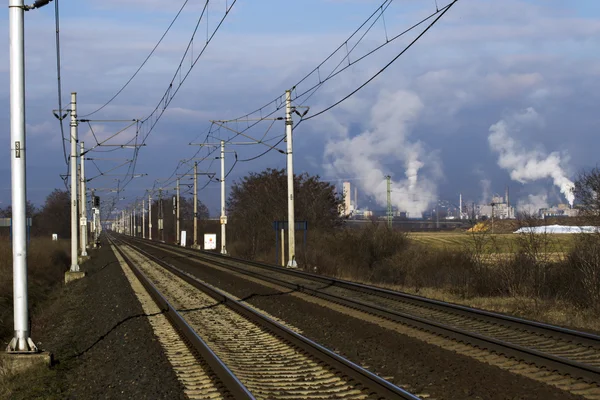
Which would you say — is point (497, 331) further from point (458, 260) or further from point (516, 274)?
point (458, 260)

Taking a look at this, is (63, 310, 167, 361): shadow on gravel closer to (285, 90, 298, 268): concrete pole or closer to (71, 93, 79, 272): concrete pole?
(71, 93, 79, 272): concrete pole

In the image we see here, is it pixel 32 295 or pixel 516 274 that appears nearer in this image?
pixel 516 274

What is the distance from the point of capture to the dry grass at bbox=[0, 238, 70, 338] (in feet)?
68.9

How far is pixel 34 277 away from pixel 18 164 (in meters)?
24.3

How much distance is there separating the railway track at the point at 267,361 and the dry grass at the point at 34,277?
5.91 meters

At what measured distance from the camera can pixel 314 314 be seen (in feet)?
55.7

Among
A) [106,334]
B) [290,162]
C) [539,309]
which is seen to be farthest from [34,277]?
[539,309]

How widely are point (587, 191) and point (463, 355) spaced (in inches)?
649

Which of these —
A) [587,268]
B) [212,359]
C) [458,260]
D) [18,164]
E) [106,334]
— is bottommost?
[106,334]

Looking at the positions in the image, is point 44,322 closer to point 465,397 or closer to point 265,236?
point 465,397

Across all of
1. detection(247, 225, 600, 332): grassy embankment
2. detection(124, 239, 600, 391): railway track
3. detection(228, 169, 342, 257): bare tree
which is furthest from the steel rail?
detection(228, 169, 342, 257): bare tree

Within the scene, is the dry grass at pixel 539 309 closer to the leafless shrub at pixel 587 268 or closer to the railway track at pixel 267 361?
the leafless shrub at pixel 587 268

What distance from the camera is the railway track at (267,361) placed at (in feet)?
28.6

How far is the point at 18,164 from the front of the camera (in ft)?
36.1
